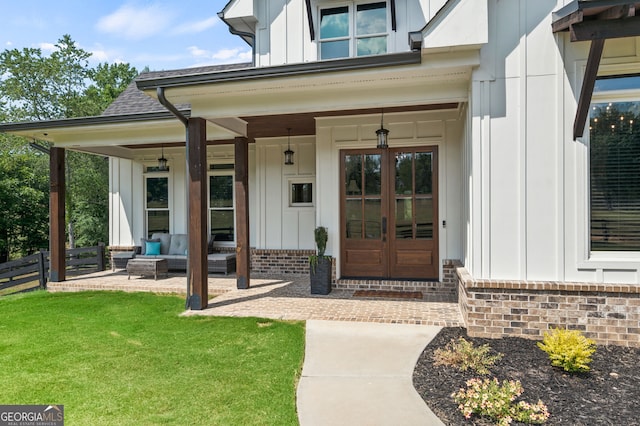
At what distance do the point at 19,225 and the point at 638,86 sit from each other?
18.3m

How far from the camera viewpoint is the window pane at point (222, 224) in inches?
384

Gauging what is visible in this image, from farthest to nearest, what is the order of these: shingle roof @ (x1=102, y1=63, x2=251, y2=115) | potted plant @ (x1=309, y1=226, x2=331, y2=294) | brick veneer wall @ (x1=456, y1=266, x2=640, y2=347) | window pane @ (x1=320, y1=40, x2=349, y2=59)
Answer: shingle roof @ (x1=102, y1=63, x2=251, y2=115) < window pane @ (x1=320, y1=40, x2=349, y2=59) < potted plant @ (x1=309, y1=226, x2=331, y2=294) < brick veneer wall @ (x1=456, y1=266, x2=640, y2=347)

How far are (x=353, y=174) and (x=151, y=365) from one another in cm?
473

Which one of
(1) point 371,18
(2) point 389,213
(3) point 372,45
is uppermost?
(1) point 371,18

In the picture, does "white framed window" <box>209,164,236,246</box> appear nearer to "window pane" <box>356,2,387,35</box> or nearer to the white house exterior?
the white house exterior

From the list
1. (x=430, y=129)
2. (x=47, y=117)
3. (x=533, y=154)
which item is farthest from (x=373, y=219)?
(x=47, y=117)

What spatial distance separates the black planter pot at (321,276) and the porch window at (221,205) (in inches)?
153

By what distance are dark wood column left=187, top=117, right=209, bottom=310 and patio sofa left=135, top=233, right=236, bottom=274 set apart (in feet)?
9.31

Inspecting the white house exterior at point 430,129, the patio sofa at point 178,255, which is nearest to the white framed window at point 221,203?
the patio sofa at point 178,255

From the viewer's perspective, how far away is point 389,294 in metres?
6.42

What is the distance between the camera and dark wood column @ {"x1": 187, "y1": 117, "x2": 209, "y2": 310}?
5594mm

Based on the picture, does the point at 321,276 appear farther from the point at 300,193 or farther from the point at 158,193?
the point at 158,193

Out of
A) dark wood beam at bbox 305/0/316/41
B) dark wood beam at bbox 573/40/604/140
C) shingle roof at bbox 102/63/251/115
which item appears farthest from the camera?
shingle roof at bbox 102/63/251/115

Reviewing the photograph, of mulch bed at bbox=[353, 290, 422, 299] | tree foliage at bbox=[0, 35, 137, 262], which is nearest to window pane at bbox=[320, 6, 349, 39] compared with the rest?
mulch bed at bbox=[353, 290, 422, 299]
